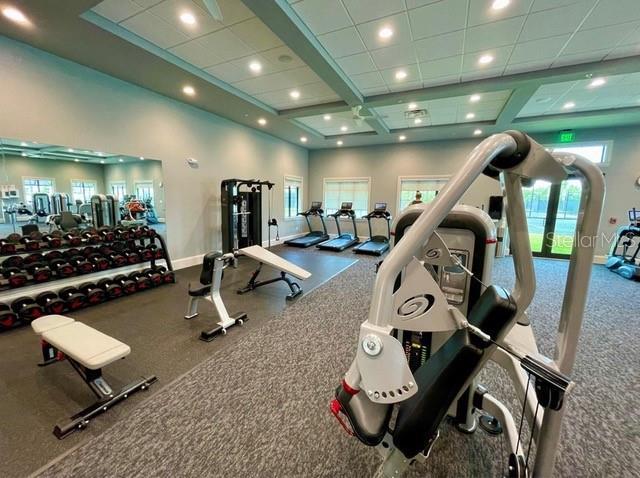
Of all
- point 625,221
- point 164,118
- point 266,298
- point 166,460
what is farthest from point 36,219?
point 625,221

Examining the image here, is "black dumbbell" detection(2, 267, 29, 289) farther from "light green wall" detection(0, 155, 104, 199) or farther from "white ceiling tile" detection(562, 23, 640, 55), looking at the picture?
"white ceiling tile" detection(562, 23, 640, 55)

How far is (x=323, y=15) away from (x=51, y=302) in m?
4.53

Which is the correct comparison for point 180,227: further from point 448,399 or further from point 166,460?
point 448,399

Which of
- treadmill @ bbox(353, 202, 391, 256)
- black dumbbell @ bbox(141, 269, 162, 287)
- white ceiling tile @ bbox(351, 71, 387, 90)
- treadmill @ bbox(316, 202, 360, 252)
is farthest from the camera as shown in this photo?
treadmill @ bbox(316, 202, 360, 252)

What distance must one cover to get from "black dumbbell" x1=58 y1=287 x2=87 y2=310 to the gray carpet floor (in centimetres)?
229

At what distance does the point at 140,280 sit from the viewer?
13.5 ft

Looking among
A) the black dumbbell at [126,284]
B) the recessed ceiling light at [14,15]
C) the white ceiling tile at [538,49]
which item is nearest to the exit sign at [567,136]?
the white ceiling tile at [538,49]

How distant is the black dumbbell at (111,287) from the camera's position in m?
3.71

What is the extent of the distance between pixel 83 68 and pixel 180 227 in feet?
8.99

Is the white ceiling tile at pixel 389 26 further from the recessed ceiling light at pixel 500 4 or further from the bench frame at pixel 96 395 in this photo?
the bench frame at pixel 96 395

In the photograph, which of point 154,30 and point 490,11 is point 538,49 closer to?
point 490,11

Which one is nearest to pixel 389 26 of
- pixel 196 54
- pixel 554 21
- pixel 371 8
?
pixel 371 8

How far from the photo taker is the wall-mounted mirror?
3.30 meters

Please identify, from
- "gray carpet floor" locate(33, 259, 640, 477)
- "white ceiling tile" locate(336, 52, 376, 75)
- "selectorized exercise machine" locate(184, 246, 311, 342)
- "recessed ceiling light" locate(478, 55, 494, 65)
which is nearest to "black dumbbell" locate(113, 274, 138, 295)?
"selectorized exercise machine" locate(184, 246, 311, 342)
